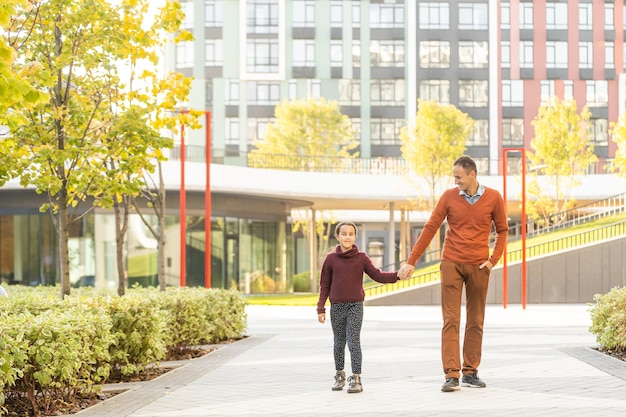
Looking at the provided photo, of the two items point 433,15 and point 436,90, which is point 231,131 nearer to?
point 436,90

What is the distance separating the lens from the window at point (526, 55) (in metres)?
79.6

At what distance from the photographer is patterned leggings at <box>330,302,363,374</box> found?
32.6 ft

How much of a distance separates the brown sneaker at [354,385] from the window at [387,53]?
69.2 metres

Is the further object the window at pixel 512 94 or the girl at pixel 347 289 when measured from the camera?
the window at pixel 512 94

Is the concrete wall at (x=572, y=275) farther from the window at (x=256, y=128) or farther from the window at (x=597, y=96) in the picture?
the window at (x=597, y=96)

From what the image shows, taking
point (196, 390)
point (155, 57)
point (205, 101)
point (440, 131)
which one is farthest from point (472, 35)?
point (196, 390)

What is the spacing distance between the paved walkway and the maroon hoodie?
0.87 meters

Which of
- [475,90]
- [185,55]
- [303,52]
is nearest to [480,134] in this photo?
[475,90]

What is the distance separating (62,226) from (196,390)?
426 cm

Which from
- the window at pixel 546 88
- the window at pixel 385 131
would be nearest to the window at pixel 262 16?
the window at pixel 385 131

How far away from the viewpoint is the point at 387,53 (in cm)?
7856

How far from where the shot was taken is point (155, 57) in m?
15.1

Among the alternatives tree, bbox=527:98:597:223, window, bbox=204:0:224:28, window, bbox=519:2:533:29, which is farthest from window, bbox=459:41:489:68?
tree, bbox=527:98:597:223

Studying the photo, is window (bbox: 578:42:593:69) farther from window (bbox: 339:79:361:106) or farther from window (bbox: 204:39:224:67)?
window (bbox: 204:39:224:67)
